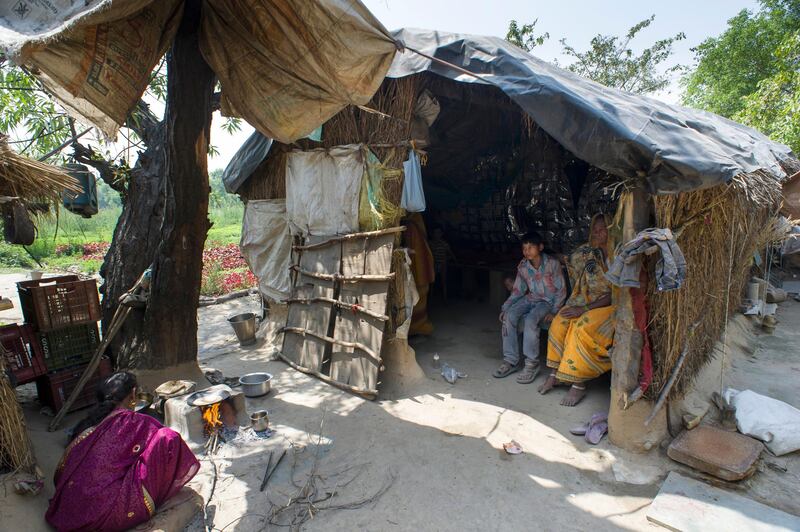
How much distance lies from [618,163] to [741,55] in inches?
704

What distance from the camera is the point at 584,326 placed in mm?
4109

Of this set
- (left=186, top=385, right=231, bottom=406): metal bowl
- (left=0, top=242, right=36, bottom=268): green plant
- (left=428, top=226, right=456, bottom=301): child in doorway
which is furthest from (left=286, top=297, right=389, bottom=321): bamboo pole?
(left=0, top=242, right=36, bottom=268): green plant

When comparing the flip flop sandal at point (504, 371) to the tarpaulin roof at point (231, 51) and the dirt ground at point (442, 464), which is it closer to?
the dirt ground at point (442, 464)

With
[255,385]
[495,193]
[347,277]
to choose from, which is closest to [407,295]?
[347,277]

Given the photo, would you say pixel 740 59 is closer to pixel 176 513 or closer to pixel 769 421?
pixel 769 421

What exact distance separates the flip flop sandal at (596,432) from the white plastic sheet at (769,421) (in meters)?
1.10

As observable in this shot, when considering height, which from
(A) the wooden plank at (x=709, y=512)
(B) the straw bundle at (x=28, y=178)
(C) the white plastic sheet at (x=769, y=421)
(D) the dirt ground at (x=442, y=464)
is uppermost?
(B) the straw bundle at (x=28, y=178)

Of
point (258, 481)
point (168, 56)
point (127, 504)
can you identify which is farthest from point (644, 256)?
point (168, 56)

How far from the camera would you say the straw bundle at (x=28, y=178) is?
2816mm

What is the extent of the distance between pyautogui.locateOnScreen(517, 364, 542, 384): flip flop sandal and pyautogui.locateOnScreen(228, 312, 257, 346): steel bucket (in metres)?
3.91

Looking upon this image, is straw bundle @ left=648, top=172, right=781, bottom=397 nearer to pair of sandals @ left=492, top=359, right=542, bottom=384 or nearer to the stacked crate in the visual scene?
pair of sandals @ left=492, top=359, right=542, bottom=384

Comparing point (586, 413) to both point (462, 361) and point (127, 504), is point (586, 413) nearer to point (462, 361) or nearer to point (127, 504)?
point (462, 361)

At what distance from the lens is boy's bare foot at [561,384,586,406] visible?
411cm

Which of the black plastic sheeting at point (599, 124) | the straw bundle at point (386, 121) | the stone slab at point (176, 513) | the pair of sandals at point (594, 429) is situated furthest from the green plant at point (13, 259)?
the pair of sandals at point (594, 429)
